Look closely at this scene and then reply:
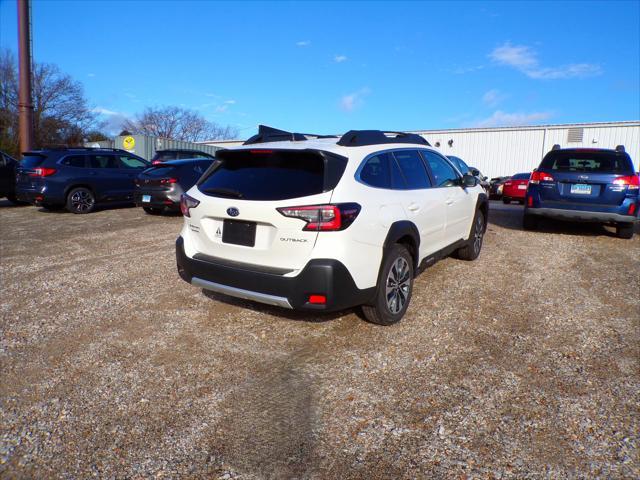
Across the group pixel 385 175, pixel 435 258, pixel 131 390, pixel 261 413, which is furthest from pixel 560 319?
pixel 131 390

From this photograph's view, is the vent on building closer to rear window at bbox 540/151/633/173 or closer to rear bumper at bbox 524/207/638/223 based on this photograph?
rear window at bbox 540/151/633/173

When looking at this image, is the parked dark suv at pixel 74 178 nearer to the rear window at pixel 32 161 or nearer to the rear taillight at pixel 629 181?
the rear window at pixel 32 161

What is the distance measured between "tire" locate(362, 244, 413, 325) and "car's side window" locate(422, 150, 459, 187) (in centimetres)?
135

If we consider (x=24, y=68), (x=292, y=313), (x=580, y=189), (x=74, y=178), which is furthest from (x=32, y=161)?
(x=580, y=189)

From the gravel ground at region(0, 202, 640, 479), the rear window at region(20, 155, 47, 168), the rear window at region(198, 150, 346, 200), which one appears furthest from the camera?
the rear window at region(20, 155, 47, 168)

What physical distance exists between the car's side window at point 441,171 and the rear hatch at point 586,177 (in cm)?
360

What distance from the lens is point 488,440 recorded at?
8.29ft

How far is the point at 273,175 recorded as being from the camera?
3.62 m

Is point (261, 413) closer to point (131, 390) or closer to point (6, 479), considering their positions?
point (131, 390)

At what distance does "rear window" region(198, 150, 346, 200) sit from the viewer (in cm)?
344

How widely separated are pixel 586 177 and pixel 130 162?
11345 millimetres

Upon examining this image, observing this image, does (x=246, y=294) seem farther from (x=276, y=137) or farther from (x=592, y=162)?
(x=592, y=162)

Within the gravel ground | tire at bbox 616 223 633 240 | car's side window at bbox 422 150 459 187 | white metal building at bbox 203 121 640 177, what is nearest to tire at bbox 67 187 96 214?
the gravel ground

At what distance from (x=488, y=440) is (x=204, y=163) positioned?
994 cm
